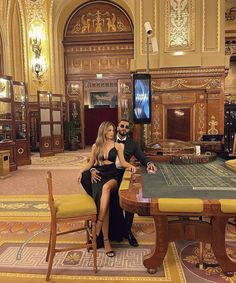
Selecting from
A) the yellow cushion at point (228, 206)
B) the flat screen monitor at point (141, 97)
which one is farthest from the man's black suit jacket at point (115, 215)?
the flat screen monitor at point (141, 97)

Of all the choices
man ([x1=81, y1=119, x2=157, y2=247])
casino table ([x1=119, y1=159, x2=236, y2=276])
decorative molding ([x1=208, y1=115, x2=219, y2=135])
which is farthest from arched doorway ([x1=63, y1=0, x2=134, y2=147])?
casino table ([x1=119, y1=159, x2=236, y2=276])

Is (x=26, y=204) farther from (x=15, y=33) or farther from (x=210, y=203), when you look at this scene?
(x=15, y=33)

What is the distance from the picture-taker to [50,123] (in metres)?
10.7

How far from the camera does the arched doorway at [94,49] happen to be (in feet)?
39.8

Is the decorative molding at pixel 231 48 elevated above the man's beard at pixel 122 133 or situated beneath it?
elevated above

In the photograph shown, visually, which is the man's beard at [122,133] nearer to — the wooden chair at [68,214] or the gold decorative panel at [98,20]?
the wooden chair at [68,214]

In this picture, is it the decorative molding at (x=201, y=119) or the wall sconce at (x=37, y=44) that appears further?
the wall sconce at (x=37, y=44)

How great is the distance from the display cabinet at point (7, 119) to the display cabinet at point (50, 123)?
229 centimetres

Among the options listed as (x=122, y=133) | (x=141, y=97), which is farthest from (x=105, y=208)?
(x=141, y=97)

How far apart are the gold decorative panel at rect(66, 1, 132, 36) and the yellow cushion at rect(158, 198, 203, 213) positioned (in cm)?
1105

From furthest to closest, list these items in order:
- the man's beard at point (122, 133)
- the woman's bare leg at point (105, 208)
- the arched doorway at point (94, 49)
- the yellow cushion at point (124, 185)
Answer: the arched doorway at point (94, 49) < the man's beard at point (122, 133) < the woman's bare leg at point (105, 208) < the yellow cushion at point (124, 185)

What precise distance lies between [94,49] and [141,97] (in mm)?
6114

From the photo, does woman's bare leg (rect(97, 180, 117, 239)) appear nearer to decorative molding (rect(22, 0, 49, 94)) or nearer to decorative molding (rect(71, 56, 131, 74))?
decorative molding (rect(22, 0, 49, 94))

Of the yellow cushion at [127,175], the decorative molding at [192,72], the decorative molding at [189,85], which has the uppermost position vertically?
the decorative molding at [192,72]
